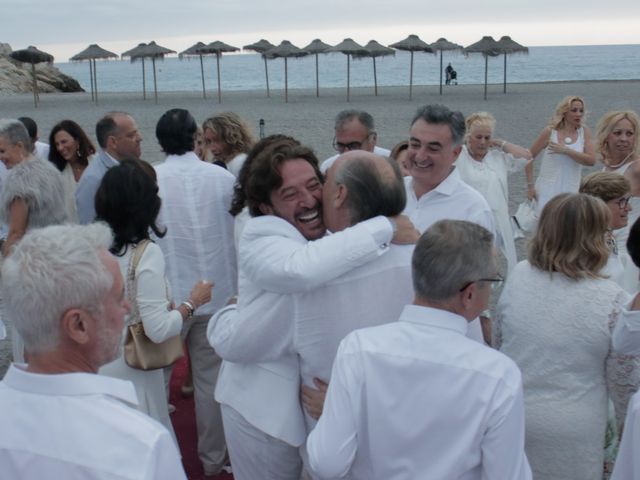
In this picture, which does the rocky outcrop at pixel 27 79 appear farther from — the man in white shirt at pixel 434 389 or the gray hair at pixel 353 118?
the man in white shirt at pixel 434 389

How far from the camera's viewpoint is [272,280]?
7.68 feet

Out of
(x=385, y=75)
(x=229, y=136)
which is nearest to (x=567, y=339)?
(x=229, y=136)

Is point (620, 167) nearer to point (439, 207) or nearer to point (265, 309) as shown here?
point (439, 207)

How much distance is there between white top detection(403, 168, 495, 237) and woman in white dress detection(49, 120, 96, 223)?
3.04 meters

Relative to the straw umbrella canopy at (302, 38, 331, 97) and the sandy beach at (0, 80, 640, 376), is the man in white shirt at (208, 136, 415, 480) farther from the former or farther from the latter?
the straw umbrella canopy at (302, 38, 331, 97)

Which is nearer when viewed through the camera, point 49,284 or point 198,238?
point 49,284

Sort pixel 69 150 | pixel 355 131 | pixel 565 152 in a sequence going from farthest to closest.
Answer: pixel 565 152, pixel 69 150, pixel 355 131

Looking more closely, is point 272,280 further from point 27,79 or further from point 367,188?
point 27,79

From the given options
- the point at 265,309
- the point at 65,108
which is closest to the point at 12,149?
the point at 265,309

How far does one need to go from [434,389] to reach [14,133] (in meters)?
4.68

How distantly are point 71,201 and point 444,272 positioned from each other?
3815 mm

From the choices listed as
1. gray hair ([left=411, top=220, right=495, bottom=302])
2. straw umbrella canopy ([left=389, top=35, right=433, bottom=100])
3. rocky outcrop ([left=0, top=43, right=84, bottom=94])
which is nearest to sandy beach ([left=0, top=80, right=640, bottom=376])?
straw umbrella canopy ([left=389, top=35, right=433, bottom=100])

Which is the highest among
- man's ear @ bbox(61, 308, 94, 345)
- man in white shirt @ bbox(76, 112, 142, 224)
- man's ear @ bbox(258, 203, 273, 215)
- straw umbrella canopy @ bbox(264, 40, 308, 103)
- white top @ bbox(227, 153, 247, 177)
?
straw umbrella canopy @ bbox(264, 40, 308, 103)

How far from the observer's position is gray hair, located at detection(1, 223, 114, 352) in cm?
173
